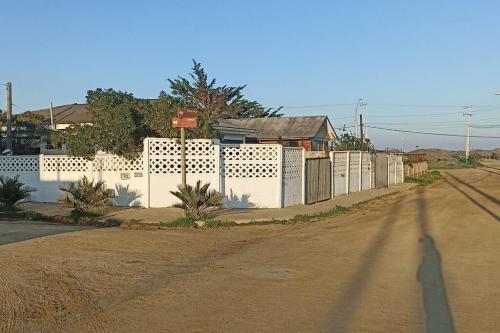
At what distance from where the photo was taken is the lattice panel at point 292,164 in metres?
18.3

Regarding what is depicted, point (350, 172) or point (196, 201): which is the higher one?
point (350, 172)

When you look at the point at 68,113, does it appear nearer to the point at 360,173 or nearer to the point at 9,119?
the point at 9,119

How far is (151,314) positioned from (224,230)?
773 cm

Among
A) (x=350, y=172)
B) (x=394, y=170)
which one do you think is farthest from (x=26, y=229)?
(x=394, y=170)

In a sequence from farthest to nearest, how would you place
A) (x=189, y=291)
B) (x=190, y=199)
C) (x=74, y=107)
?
(x=74, y=107) → (x=190, y=199) → (x=189, y=291)

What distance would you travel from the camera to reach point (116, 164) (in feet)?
60.1

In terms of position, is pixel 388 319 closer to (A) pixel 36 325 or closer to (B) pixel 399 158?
(A) pixel 36 325

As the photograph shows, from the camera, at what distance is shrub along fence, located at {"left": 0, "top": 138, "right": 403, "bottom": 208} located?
17219mm

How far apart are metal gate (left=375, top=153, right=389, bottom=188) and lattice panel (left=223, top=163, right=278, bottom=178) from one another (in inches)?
634

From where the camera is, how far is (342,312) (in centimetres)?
605

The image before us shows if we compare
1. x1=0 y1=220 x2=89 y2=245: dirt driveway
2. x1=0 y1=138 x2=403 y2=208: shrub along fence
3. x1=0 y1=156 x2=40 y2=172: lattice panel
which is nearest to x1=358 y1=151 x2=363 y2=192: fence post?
x1=0 y1=138 x2=403 y2=208: shrub along fence

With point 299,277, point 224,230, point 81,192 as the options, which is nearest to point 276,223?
point 224,230

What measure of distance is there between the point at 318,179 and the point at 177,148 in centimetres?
679

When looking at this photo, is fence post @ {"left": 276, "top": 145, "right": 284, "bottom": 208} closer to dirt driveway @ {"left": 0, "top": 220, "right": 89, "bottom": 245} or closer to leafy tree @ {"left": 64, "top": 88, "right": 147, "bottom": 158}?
leafy tree @ {"left": 64, "top": 88, "right": 147, "bottom": 158}
